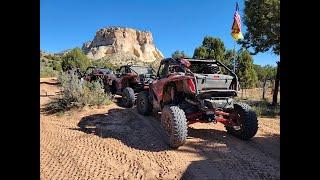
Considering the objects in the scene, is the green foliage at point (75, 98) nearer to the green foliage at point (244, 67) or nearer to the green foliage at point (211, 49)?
the green foliage at point (211, 49)

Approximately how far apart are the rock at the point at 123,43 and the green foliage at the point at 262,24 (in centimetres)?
10678

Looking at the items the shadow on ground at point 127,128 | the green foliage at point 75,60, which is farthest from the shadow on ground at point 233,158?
the green foliage at point 75,60

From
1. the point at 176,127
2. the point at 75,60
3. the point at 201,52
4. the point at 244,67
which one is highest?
the point at 201,52

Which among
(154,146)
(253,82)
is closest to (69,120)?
(154,146)

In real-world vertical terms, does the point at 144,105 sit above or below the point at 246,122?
above

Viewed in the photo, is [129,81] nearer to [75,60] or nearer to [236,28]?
[236,28]

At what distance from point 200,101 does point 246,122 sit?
3.73 feet

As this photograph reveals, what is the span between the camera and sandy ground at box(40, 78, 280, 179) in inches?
233

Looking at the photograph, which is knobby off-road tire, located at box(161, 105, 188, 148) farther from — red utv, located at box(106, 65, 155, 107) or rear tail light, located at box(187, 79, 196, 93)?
red utv, located at box(106, 65, 155, 107)

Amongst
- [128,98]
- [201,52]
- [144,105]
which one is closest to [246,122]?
[144,105]

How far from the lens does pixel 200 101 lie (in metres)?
7.98

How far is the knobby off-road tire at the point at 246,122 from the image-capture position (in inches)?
317
